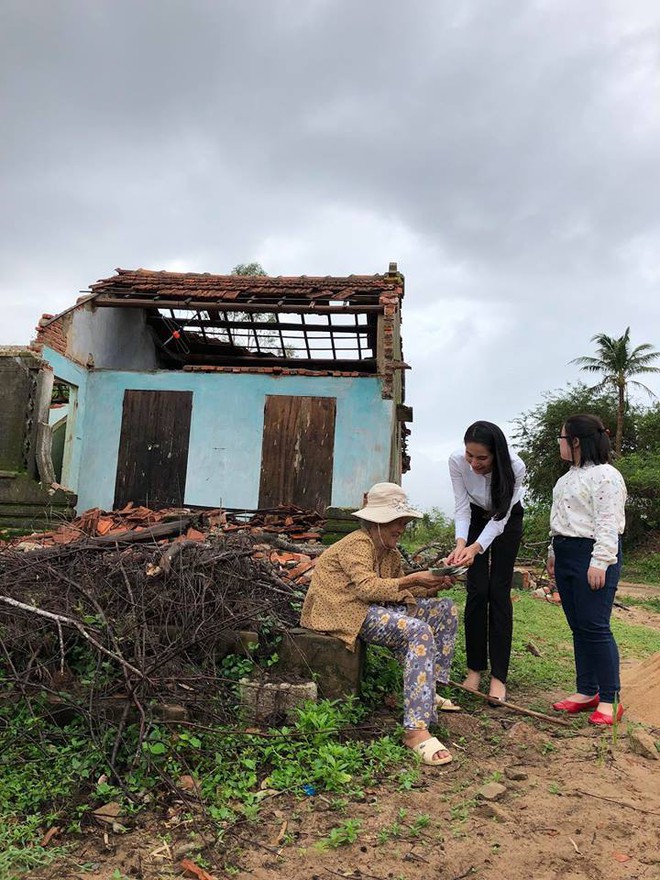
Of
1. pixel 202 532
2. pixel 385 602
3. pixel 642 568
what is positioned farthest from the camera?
pixel 642 568

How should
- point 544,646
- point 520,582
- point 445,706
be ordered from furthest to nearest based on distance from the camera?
point 520,582 < point 544,646 < point 445,706

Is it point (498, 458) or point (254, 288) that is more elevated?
point (254, 288)

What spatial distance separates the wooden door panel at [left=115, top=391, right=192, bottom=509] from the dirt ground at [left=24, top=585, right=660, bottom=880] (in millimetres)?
9565

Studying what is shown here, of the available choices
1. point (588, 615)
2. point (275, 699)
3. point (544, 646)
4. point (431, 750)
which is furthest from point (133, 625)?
point (544, 646)

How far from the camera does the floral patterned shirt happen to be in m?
3.92

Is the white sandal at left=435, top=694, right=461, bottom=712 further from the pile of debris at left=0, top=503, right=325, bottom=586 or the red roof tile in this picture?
the red roof tile

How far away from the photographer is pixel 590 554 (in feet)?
13.3

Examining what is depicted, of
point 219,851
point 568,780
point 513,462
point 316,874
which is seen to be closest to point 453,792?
point 568,780

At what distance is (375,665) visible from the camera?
4363 millimetres

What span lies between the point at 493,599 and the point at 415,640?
98cm

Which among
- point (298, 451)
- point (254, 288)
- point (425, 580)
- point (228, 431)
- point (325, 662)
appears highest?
point (254, 288)

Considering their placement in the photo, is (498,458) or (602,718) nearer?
(602,718)

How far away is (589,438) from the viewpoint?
4.13 meters

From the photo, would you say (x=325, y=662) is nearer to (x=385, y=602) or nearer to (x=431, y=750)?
(x=385, y=602)
